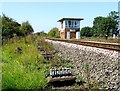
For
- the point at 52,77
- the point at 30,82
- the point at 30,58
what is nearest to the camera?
the point at 30,82

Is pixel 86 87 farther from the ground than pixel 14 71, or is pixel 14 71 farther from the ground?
pixel 14 71

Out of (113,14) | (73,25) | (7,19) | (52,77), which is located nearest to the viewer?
(52,77)

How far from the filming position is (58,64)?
26.9 ft

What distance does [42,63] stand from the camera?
27.0ft

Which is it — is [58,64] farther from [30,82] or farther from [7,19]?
[7,19]

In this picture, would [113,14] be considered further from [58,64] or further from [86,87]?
[86,87]

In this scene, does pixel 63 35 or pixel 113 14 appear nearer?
pixel 113 14

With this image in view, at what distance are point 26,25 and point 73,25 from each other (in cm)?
2197

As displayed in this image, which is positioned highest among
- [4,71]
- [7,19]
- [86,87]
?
[7,19]

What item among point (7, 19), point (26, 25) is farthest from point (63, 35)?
point (7, 19)

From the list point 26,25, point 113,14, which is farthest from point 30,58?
point 113,14

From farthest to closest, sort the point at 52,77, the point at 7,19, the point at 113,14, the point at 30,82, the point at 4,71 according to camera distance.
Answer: the point at 113,14 → the point at 7,19 → the point at 52,77 → the point at 4,71 → the point at 30,82

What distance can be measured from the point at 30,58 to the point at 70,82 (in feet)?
9.70

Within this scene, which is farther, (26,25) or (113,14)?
(113,14)
